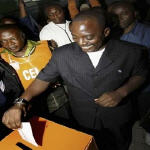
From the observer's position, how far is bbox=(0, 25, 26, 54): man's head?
96.8 inches

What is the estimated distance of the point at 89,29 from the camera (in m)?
1.46

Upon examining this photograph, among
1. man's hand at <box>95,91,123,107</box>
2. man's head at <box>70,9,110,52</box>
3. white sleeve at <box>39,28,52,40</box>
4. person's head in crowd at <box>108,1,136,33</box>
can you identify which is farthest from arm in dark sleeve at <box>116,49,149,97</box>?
white sleeve at <box>39,28,52,40</box>

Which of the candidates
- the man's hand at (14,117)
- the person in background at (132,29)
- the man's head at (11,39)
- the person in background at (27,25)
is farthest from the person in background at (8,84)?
the person in background at (132,29)

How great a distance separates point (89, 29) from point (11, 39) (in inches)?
53.4

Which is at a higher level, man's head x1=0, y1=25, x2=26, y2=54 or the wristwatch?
man's head x1=0, y1=25, x2=26, y2=54

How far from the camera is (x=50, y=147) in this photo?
4.08ft

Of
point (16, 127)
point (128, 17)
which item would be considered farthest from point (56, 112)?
point (128, 17)

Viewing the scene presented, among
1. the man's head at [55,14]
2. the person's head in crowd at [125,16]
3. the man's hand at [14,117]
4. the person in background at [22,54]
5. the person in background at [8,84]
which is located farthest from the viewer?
the man's head at [55,14]

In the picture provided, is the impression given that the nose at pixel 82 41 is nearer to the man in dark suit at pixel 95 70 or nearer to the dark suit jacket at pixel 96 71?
the man in dark suit at pixel 95 70

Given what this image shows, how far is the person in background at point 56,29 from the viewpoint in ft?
10.0

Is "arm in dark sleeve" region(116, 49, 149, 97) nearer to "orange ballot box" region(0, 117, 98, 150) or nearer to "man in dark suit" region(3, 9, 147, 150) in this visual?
"man in dark suit" region(3, 9, 147, 150)

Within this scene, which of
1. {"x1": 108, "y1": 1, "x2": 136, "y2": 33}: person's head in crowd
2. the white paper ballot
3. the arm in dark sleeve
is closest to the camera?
the white paper ballot

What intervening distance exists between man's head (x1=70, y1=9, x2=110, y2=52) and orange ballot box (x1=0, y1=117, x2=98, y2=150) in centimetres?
65

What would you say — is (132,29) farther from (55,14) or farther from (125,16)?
(55,14)
